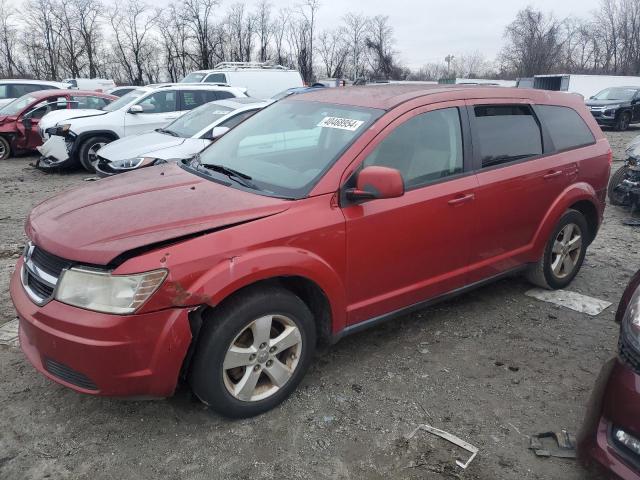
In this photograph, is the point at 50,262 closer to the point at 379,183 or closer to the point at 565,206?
the point at 379,183

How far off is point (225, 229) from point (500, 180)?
2147 mm

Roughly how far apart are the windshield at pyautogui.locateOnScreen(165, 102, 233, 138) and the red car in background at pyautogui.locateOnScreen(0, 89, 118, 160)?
518 cm

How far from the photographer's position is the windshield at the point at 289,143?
3.07 metres

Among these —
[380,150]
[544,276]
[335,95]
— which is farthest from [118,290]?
[544,276]

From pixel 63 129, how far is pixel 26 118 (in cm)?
246

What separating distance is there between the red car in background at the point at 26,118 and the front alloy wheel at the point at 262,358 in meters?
11.2

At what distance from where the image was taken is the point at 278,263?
8.75ft

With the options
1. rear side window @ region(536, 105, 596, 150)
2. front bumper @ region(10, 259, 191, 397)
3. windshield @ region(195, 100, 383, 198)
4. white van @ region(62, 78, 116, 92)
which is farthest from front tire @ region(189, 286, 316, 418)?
white van @ region(62, 78, 116, 92)

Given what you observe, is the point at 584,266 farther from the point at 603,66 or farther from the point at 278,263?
the point at 603,66

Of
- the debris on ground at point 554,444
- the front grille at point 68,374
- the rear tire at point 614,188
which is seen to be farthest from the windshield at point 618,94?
the front grille at point 68,374

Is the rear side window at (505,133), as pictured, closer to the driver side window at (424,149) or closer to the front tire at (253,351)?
the driver side window at (424,149)

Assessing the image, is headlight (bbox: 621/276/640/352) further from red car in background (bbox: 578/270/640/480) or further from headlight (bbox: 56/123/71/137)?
headlight (bbox: 56/123/71/137)

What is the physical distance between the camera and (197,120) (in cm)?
820

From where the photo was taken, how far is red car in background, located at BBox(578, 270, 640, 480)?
6.46 feet
